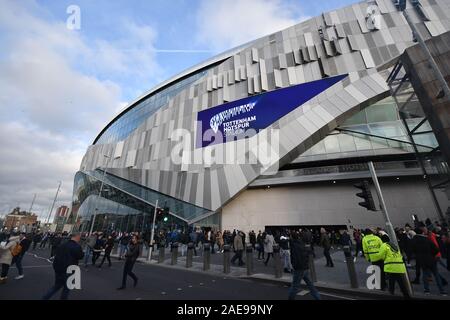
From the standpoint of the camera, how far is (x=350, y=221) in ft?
65.8

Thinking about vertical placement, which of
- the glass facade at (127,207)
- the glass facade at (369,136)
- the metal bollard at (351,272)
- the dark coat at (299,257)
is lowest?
the metal bollard at (351,272)

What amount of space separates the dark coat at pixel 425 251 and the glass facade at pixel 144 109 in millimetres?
34432

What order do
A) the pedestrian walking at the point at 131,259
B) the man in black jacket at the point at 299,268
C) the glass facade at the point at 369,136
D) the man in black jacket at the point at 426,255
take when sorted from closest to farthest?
the man in black jacket at the point at 299,268, the man in black jacket at the point at 426,255, the pedestrian walking at the point at 131,259, the glass facade at the point at 369,136

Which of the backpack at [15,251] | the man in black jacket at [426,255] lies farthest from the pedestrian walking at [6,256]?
the man in black jacket at [426,255]

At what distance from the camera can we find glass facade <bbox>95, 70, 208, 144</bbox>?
37.3 meters

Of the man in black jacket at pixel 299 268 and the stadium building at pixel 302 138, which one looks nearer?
the man in black jacket at pixel 299 268

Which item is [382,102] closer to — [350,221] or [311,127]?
[311,127]

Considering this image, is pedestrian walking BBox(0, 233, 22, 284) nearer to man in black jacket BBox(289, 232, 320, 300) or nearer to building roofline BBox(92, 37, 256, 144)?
man in black jacket BBox(289, 232, 320, 300)

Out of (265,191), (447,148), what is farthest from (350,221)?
(447,148)

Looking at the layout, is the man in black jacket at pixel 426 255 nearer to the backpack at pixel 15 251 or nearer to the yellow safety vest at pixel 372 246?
the yellow safety vest at pixel 372 246

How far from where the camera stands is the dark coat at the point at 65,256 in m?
4.91

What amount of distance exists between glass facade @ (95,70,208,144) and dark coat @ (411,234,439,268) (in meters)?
34.4

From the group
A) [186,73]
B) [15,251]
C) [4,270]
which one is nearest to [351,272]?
[4,270]

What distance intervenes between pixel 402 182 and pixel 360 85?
9.99m
